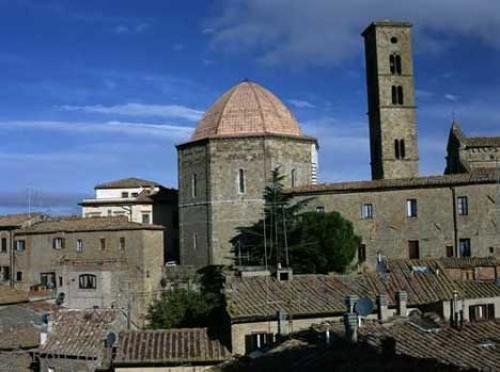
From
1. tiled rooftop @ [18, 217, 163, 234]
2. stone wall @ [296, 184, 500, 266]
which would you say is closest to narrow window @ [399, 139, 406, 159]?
stone wall @ [296, 184, 500, 266]

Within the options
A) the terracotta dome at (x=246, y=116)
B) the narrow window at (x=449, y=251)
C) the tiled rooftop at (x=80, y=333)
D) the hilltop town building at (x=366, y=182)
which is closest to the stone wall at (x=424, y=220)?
the hilltop town building at (x=366, y=182)

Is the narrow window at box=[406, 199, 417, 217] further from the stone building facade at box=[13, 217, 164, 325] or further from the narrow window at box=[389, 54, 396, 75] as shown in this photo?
the narrow window at box=[389, 54, 396, 75]

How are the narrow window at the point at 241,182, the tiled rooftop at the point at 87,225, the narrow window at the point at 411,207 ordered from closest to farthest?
the narrow window at the point at 411,207, the tiled rooftop at the point at 87,225, the narrow window at the point at 241,182

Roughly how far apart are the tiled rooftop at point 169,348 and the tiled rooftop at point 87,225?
2043 cm

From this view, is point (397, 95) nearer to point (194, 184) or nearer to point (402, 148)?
point (402, 148)

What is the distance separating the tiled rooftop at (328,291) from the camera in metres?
23.3

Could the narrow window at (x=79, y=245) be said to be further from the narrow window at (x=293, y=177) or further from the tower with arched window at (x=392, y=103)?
the tower with arched window at (x=392, y=103)

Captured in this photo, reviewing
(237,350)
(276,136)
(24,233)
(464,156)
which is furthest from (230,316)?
(464,156)

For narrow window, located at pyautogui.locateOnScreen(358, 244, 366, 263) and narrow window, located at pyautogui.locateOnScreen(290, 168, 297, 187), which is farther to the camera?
narrow window, located at pyautogui.locateOnScreen(290, 168, 297, 187)

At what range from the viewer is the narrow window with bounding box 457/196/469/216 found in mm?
42094

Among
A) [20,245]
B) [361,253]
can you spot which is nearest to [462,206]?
[361,253]

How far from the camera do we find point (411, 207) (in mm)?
42781

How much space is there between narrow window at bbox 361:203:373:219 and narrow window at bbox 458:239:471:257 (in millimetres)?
5266

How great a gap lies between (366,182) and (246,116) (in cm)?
923
